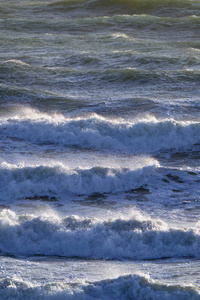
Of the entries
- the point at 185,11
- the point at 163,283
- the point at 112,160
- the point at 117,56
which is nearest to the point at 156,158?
the point at 112,160

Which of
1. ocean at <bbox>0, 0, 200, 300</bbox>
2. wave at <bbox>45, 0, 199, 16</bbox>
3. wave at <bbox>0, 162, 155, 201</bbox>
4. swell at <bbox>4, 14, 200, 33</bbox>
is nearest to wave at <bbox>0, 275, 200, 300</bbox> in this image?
ocean at <bbox>0, 0, 200, 300</bbox>

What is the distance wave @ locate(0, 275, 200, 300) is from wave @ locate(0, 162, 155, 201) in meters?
3.06

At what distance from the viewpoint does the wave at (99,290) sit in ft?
17.3

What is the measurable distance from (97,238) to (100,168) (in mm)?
2448

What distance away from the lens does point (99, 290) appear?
5.32 metres

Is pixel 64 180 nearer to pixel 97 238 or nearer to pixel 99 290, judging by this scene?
pixel 97 238

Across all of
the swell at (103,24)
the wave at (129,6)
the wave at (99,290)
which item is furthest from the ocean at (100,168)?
the wave at (129,6)

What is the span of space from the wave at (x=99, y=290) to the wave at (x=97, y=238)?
95 centimetres

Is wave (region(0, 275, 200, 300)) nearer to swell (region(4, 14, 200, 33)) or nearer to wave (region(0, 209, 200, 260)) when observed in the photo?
wave (region(0, 209, 200, 260))

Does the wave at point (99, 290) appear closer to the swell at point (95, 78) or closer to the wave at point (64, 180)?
the wave at point (64, 180)

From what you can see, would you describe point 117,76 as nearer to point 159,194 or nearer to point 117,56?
point 117,56

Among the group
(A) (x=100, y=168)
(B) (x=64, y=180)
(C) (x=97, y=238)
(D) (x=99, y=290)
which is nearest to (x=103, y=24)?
(A) (x=100, y=168)

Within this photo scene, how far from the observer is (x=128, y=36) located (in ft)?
72.9

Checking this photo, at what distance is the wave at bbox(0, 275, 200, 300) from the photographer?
5.28 m
